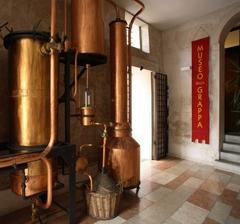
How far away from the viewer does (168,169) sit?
3.65 metres

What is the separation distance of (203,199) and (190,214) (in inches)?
17.6

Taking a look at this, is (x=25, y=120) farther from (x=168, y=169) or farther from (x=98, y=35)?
(x=168, y=169)

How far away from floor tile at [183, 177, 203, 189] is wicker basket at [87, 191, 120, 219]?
1.37 m

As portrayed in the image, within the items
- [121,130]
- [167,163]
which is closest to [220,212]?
[121,130]

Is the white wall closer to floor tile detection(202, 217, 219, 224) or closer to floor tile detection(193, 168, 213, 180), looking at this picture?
floor tile detection(193, 168, 213, 180)

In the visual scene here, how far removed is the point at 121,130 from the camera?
250cm

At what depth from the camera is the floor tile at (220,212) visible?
2017 mm

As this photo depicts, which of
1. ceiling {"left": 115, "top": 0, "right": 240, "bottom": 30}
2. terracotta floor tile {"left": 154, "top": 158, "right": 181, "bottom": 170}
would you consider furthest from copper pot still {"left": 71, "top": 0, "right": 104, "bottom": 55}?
terracotta floor tile {"left": 154, "top": 158, "right": 181, "bottom": 170}

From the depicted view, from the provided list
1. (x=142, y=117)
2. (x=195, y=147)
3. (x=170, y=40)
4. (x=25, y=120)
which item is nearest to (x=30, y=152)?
(x=25, y=120)

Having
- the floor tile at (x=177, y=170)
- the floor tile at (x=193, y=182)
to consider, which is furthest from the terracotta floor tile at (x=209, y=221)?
the floor tile at (x=177, y=170)

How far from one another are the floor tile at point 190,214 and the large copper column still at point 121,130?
24.4 inches

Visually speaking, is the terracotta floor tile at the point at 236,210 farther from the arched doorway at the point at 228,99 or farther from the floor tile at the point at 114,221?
the arched doorway at the point at 228,99

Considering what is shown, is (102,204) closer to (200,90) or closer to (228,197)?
(228,197)

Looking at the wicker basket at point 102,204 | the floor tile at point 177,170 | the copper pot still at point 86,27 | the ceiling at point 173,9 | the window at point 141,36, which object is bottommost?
A: the floor tile at point 177,170
